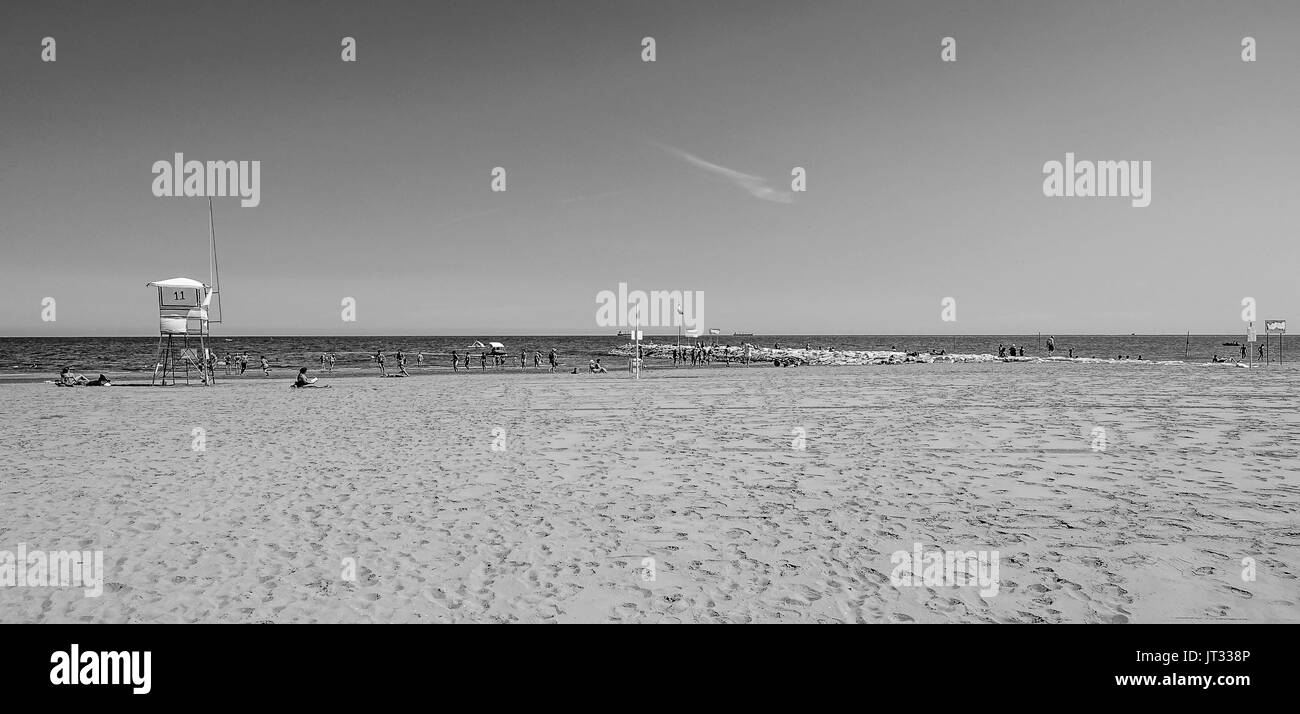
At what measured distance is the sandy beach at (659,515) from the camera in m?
4.66

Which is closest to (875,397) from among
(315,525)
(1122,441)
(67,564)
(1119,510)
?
(1122,441)

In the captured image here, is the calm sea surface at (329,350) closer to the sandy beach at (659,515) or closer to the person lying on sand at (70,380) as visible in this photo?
the person lying on sand at (70,380)

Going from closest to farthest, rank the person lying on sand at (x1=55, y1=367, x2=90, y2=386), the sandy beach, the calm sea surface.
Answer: the sandy beach → the person lying on sand at (x1=55, y1=367, x2=90, y2=386) → the calm sea surface

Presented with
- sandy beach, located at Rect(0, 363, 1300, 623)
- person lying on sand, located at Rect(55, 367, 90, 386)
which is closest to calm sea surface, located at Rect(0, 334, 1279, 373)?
person lying on sand, located at Rect(55, 367, 90, 386)

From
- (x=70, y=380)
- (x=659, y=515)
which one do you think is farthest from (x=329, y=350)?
(x=659, y=515)

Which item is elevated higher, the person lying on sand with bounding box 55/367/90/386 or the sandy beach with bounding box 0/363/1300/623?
the person lying on sand with bounding box 55/367/90/386

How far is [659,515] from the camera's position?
22.7 feet

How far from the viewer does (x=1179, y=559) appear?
5285 mm

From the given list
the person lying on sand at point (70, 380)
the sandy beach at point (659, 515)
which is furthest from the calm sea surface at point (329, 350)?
the sandy beach at point (659, 515)

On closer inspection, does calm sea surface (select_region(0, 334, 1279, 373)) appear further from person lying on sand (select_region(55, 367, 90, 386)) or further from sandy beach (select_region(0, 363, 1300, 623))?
sandy beach (select_region(0, 363, 1300, 623))

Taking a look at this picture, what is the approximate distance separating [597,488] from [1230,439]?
36.5 ft

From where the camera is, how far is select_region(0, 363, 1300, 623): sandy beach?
4.66 m

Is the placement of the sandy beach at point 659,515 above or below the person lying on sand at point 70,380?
below
